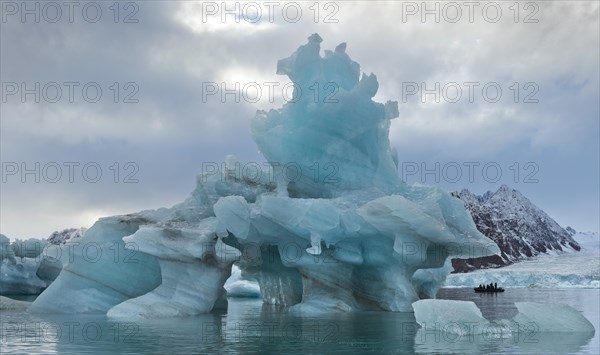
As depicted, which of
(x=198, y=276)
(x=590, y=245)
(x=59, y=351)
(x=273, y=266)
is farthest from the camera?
(x=590, y=245)

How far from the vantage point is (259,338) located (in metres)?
14.6

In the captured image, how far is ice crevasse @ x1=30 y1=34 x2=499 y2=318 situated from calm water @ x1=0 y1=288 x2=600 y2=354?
239 cm

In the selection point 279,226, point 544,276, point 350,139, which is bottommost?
point 544,276

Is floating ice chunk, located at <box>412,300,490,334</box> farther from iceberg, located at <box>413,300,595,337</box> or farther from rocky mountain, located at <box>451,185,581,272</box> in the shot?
rocky mountain, located at <box>451,185,581,272</box>

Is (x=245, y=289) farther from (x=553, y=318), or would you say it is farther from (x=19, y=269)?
(x=553, y=318)

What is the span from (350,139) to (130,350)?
13.4 meters

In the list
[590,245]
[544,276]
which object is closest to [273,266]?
[544,276]

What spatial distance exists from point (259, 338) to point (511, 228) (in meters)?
134

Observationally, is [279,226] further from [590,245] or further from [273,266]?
[590,245]

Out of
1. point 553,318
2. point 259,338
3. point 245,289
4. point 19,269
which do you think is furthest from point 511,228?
point 259,338

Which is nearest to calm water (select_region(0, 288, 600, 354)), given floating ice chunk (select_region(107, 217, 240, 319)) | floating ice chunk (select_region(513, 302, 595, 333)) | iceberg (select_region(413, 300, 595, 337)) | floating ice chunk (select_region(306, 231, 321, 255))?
iceberg (select_region(413, 300, 595, 337))

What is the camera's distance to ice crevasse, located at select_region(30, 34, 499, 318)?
68.8 feet

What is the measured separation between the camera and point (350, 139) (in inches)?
951

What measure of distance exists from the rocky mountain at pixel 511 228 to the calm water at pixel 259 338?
99.3 m
